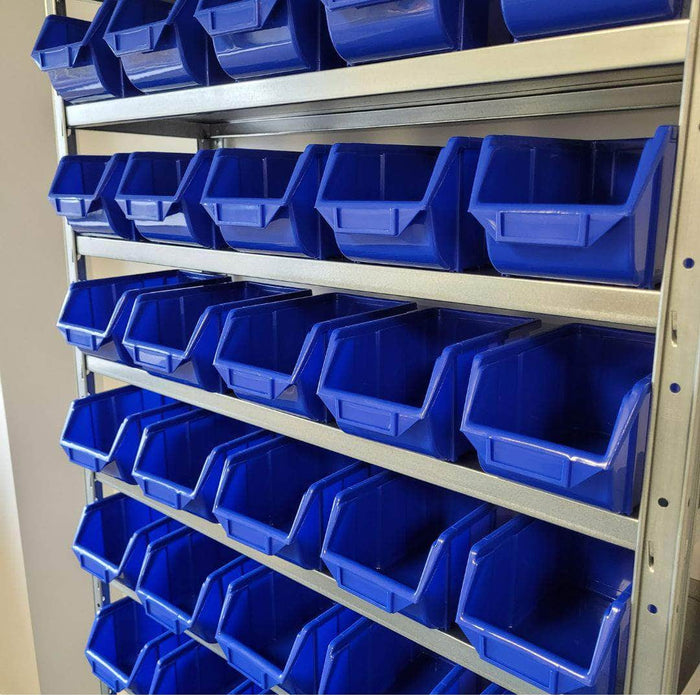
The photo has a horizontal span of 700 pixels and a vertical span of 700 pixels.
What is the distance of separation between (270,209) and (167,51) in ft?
1.34

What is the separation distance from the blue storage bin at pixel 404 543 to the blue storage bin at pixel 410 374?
0.48ft

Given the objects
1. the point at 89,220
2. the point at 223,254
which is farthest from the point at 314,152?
the point at 89,220

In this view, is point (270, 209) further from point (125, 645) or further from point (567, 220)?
point (125, 645)

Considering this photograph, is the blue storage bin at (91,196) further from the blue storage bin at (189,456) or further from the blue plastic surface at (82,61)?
the blue storage bin at (189,456)

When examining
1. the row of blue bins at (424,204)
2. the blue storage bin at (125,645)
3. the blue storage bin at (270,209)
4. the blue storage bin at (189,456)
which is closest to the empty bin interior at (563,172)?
the row of blue bins at (424,204)

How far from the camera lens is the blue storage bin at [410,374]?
3.39 ft

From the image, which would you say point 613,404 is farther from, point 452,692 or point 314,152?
point 314,152

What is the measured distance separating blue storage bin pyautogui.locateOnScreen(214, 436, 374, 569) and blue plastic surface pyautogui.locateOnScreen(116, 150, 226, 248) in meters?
0.45

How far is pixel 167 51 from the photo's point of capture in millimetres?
1296

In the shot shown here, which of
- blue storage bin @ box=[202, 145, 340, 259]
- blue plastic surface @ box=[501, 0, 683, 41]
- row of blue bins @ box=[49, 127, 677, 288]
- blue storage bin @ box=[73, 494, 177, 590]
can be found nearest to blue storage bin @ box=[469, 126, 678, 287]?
row of blue bins @ box=[49, 127, 677, 288]

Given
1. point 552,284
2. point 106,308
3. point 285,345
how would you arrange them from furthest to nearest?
point 106,308 < point 285,345 < point 552,284

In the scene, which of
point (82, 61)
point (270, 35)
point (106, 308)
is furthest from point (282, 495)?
point (82, 61)

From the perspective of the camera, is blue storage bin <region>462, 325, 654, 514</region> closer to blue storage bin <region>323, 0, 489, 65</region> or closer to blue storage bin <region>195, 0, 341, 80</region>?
blue storage bin <region>323, 0, 489, 65</region>

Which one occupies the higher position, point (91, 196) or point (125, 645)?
point (91, 196)
